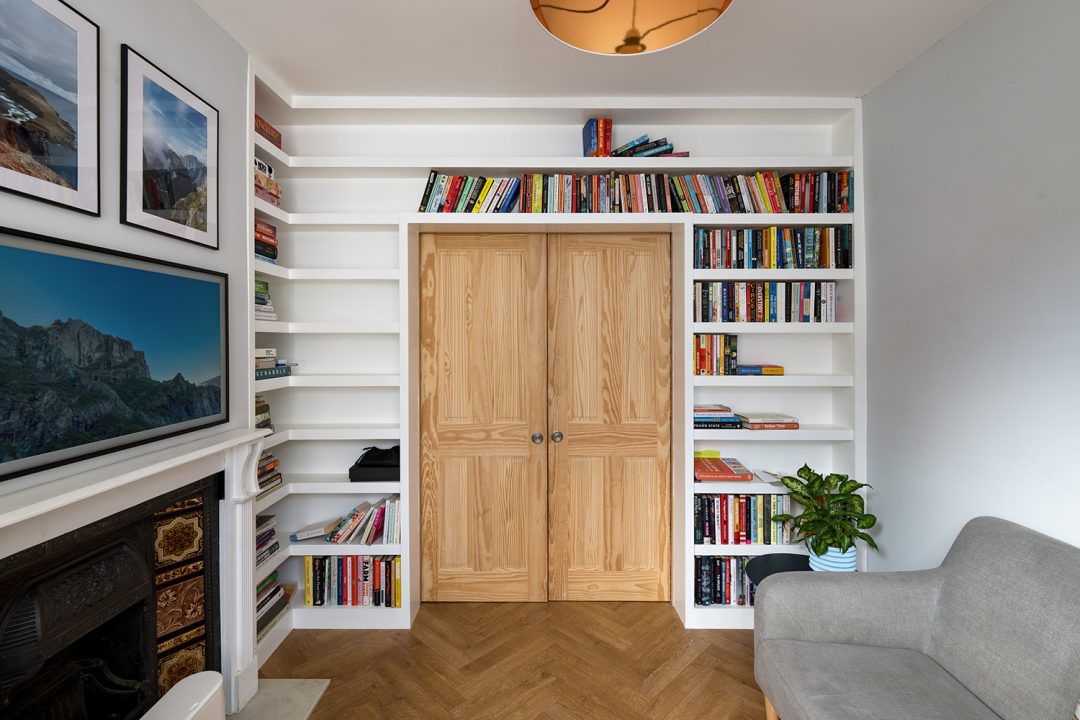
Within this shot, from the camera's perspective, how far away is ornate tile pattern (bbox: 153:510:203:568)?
1710mm

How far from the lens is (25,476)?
1203 millimetres

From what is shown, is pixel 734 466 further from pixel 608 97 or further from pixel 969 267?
pixel 608 97

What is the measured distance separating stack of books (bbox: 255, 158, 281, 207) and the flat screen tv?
69cm

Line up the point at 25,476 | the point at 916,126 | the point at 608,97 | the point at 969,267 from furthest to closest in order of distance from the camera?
the point at 608,97 → the point at 916,126 → the point at 969,267 → the point at 25,476

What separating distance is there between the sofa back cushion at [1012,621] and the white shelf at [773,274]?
1.28m

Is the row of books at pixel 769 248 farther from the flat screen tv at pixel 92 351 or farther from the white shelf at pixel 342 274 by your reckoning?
the flat screen tv at pixel 92 351

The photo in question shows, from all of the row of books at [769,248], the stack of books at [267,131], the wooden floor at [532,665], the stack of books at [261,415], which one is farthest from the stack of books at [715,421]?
the stack of books at [267,131]

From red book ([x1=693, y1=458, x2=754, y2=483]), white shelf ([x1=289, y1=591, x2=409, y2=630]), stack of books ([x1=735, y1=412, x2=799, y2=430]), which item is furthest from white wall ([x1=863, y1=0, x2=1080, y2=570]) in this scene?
white shelf ([x1=289, y1=591, x2=409, y2=630])

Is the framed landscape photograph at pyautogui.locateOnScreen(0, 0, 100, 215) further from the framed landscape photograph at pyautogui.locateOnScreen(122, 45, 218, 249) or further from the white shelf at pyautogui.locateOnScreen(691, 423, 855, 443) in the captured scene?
the white shelf at pyautogui.locateOnScreen(691, 423, 855, 443)

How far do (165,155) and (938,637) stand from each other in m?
3.02

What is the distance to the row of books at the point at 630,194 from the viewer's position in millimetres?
2619

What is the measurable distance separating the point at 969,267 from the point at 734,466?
1358mm

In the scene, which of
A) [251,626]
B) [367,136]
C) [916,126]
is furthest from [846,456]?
[367,136]

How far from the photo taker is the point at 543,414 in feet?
9.44
